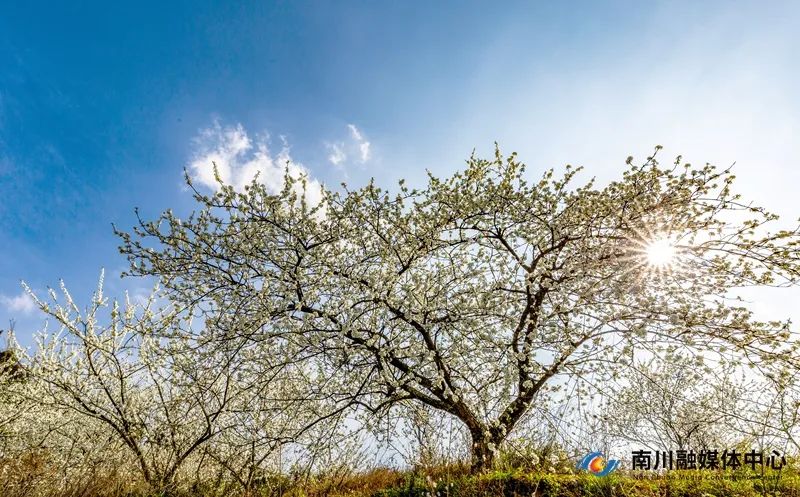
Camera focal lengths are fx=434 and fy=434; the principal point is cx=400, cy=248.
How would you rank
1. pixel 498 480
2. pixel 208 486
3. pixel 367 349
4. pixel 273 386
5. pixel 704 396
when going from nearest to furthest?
pixel 498 480 → pixel 367 349 → pixel 208 486 → pixel 273 386 → pixel 704 396

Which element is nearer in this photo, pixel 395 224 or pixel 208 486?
pixel 395 224

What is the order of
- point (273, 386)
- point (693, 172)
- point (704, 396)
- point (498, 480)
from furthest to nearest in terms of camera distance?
point (704, 396) < point (273, 386) < point (693, 172) < point (498, 480)

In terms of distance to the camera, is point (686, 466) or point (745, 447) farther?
point (686, 466)

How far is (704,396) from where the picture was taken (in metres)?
14.4

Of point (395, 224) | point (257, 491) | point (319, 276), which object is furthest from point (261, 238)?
point (257, 491)

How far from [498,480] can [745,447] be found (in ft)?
14.0

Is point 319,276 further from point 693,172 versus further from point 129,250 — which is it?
point 693,172

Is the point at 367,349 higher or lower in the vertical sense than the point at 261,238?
lower

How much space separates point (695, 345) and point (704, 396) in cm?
1031

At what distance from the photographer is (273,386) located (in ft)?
29.5

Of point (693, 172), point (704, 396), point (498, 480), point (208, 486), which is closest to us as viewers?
point (498, 480)

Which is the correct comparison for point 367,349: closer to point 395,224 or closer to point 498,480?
point 395,224

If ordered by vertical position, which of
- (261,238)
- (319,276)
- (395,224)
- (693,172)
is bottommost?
(319,276)

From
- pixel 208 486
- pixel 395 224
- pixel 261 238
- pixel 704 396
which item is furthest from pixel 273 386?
pixel 704 396
